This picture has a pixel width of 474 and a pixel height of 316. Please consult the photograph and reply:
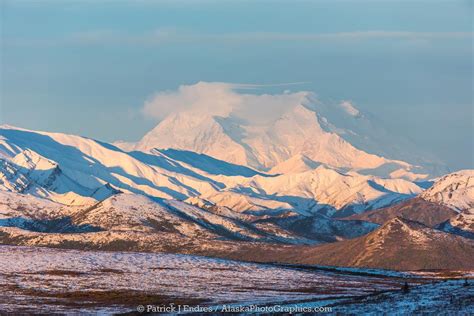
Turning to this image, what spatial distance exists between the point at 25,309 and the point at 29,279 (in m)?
41.3

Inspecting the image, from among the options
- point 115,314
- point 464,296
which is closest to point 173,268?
point 115,314

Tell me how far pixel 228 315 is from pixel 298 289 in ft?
179

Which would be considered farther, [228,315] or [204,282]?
[204,282]

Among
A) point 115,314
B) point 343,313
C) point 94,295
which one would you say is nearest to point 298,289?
point 94,295

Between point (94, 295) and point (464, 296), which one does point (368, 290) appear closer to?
point (94, 295)

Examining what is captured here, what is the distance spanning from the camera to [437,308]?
9912 cm

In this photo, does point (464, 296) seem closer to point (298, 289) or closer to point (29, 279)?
point (298, 289)

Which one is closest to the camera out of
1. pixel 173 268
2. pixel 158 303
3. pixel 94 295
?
pixel 158 303

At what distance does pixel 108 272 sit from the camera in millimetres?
179000

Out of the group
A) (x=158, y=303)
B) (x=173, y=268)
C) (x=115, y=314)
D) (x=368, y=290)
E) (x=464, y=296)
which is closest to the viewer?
(x=464, y=296)

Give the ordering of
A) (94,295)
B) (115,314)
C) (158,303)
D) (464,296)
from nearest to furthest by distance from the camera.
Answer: (464,296) → (115,314) → (158,303) → (94,295)

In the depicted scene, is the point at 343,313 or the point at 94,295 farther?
the point at 94,295

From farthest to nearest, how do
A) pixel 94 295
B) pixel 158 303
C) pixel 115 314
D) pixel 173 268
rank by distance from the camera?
pixel 173 268
pixel 94 295
pixel 158 303
pixel 115 314

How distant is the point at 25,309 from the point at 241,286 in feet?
159
